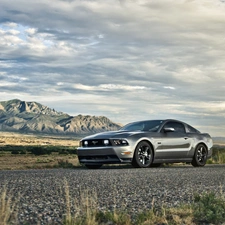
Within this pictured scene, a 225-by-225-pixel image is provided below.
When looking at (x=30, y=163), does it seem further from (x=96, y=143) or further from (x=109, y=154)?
(x=109, y=154)

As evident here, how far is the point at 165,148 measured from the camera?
15008 millimetres

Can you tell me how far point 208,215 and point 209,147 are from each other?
36.1ft

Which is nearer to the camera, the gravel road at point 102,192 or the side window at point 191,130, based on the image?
the gravel road at point 102,192

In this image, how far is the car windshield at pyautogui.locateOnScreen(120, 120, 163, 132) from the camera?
15305 mm

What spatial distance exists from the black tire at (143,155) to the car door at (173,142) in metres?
0.33

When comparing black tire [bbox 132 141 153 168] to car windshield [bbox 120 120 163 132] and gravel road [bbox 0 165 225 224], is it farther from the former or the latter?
gravel road [bbox 0 165 225 224]

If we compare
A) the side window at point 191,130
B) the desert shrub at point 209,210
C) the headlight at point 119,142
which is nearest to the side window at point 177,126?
the side window at point 191,130

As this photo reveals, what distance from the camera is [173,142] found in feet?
50.3

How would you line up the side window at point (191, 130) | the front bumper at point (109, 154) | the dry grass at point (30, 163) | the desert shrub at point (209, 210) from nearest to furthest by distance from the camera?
1. the desert shrub at point (209, 210)
2. the front bumper at point (109, 154)
3. the side window at point (191, 130)
4. the dry grass at point (30, 163)

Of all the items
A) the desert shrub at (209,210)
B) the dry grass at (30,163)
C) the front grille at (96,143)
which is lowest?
the dry grass at (30,163)

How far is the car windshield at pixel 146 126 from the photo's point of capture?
15.3m

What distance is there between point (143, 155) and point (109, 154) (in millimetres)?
1111

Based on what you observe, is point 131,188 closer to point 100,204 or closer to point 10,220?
point 100,204

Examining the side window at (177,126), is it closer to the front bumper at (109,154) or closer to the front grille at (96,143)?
the front bumper at (109,154)
